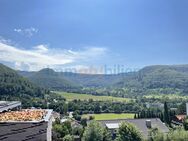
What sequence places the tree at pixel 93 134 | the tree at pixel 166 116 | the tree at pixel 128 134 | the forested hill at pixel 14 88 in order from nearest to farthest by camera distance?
the tree at pixel 128 134 → the tree at pixel 93 134 → the tree at pixel 166 116 → the forested hill at pixel 14 88

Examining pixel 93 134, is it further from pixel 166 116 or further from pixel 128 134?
pixel 166 116

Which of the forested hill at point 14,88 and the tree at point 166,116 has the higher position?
the forested hill at point 14,88

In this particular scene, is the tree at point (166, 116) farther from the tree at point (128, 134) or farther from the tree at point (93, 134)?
the tree at point (93, 134)

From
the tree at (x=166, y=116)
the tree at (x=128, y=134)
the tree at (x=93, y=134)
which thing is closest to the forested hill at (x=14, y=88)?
the tree at (x=166, y=116)

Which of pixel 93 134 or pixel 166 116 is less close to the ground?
pixel 166 116

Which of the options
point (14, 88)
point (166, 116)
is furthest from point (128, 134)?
point (14, 88)

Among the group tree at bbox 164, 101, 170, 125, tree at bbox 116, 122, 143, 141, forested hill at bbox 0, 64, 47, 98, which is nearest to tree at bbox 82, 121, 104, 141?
tree at bbox 116, 122, 143, 141

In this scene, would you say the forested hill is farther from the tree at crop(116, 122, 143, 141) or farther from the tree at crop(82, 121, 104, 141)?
the tree at crop(116, 122, 143, 141)

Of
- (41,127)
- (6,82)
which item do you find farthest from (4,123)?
(6,82)

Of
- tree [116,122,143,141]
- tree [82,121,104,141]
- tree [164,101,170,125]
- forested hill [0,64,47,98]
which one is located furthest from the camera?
forested hill [0,64,47,98]

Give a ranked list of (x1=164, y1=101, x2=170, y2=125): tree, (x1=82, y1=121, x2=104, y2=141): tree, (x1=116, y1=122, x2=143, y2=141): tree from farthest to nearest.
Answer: (x1=164, y1=101, x2=170, y2=125): tree < (x1=82, y1=121, x2=104, y2=141): tree < (x1=116, y1=122, x2=143, y2=141): tree

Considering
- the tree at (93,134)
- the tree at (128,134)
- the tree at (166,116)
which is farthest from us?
the tree at (166,116)

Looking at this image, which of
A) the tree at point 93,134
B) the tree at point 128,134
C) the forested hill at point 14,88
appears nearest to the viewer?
the tree at point 128,134

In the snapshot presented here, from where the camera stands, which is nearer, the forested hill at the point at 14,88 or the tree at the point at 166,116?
the tree at the point at 166,116
